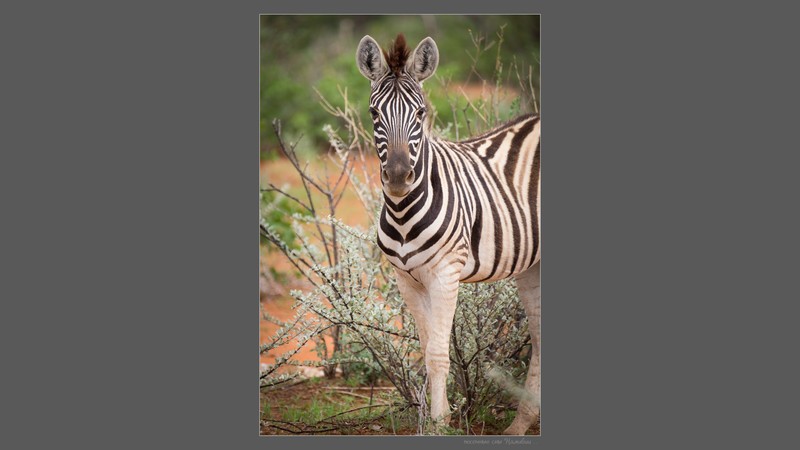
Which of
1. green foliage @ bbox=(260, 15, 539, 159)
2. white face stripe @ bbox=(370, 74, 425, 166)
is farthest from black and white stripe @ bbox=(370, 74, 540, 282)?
green foliage @ bbox=(260, 15, 539, 159)

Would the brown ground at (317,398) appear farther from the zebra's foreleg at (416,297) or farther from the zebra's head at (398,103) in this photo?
the zebra's head at (398,103)

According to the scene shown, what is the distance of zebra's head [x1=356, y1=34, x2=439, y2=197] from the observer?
566 cm

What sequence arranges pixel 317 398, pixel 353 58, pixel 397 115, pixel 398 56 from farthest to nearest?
pixel 353 58, pixel 317 398, pixel 398 56, pixel 397 115

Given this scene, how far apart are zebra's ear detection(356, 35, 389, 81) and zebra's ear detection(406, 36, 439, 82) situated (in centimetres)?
17

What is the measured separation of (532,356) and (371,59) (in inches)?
101

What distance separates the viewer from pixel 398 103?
5727mm

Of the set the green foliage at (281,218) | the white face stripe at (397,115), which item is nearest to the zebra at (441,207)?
the white face stripe at (397,115)

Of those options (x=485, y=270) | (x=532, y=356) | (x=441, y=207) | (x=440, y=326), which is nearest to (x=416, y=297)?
(x=440, y=326)

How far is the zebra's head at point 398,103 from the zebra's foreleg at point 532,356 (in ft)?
4.86

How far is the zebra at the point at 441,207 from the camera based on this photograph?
5.78 m

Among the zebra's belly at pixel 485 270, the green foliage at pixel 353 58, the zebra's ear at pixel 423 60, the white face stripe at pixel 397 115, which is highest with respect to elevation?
the green foliage at pixel 353 58

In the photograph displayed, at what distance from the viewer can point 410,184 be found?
582 centimetres

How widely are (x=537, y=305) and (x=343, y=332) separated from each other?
1564 mm

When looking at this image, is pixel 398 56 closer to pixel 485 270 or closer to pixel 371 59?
pixel 371 59
